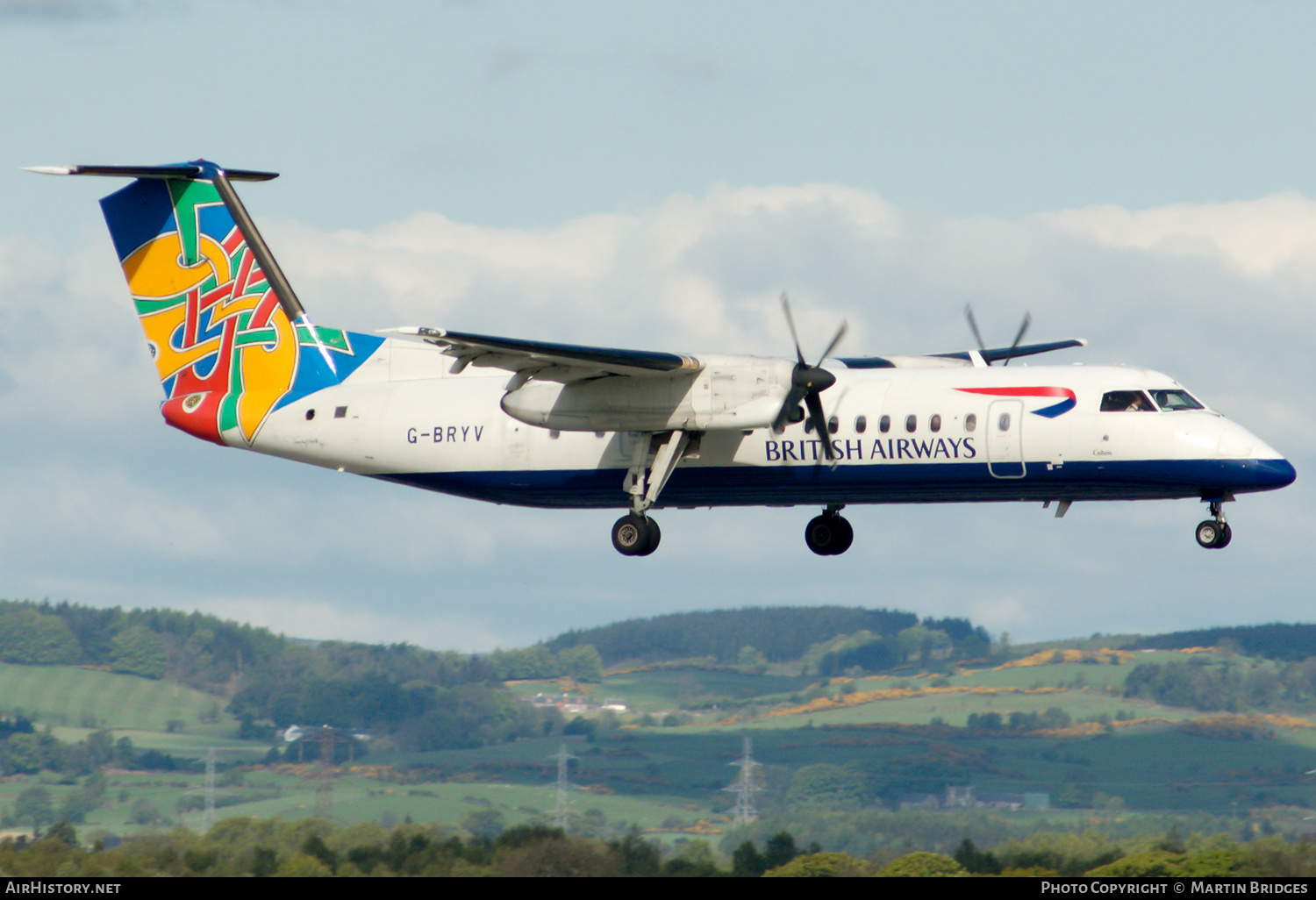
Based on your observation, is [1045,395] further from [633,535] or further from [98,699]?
[98,699]

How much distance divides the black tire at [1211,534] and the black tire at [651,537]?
26.9 feet

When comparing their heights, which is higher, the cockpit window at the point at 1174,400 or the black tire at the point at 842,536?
the cockpit window at the point at 1174,400

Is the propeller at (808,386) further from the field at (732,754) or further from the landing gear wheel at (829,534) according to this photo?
the field at (732,754)

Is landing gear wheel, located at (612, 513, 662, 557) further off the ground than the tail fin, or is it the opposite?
the tail fin

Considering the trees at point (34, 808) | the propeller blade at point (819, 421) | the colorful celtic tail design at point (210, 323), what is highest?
the colorful celtic tail design at point (210, 323)

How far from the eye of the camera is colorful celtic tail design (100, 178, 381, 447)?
27.5 meters

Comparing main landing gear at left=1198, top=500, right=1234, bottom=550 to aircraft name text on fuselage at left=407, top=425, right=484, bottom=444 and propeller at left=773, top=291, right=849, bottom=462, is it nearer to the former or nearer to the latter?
propeller at left=773, top=291, right=849, bottom=462

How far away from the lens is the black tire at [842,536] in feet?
88.2

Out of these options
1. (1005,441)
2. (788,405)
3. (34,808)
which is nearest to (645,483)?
(788,405)

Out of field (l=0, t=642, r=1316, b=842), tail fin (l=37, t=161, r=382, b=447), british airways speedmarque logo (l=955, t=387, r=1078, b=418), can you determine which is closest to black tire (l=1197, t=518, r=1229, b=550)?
british airways speedmarque logo (l=955, t=387, r=1078, b=418)

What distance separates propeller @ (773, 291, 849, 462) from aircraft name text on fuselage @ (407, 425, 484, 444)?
532 centimetres

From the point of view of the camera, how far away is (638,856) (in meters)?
31.2

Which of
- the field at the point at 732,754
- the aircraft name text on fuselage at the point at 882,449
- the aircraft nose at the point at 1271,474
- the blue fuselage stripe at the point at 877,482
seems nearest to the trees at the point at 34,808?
the field at the point at 732,754
